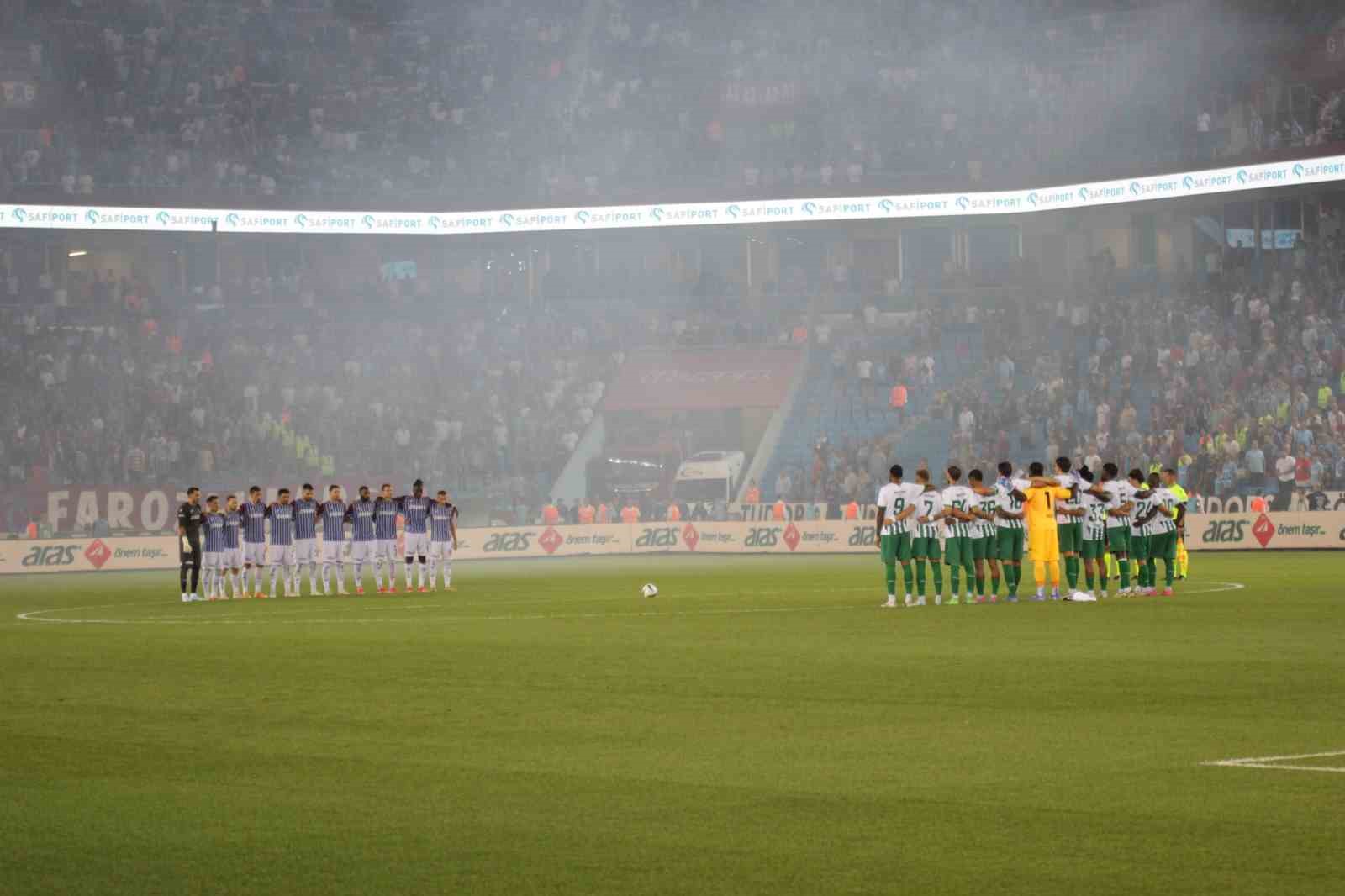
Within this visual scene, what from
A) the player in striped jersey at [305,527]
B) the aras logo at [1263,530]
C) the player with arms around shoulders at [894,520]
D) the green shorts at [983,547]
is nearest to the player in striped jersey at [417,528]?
the player in striped jersey at [305,527]

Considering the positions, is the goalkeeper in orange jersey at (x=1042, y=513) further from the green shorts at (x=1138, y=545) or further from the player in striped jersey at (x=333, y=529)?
the player in striped jersey at (x=333, y=529)

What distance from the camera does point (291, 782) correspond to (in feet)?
35.9

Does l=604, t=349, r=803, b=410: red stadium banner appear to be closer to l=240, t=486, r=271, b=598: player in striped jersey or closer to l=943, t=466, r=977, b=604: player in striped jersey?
l=240, t=486, r=271, b=598: player in striped jersey

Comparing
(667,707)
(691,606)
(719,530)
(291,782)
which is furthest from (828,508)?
(291,782)

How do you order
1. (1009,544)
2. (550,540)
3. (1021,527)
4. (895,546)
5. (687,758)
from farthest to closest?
(550,540), (1021,527), (1009,544), (895,546), (687,758)

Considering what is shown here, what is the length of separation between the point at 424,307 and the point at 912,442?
62.9 ft

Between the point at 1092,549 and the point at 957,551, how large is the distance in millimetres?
2489

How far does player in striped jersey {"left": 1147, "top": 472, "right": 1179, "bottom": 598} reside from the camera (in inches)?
1120

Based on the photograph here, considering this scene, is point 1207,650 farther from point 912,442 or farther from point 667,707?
point 912,442

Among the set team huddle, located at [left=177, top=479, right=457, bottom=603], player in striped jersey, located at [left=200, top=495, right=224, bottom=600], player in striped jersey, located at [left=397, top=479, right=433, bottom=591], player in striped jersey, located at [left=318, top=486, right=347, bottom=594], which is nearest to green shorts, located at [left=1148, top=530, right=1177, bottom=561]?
team huddle, located at [left=177, top=479, right=457, bottom=603]

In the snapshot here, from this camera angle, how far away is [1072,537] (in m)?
28.0

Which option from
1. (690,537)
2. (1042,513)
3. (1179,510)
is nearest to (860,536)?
(690,537)

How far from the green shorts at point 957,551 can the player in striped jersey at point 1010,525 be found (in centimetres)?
→ 44

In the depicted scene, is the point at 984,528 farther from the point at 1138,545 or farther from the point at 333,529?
the point at 333,529
